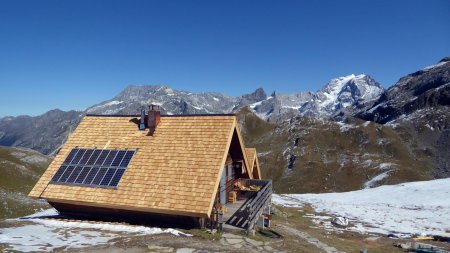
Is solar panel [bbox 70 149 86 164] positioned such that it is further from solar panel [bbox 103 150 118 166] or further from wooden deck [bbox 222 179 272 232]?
wooden deck [bbox 222 179 272 232]

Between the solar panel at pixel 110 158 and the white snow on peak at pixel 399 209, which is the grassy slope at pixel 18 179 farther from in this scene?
the white snow on peak at pixel 399 209

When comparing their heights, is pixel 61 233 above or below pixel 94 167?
below

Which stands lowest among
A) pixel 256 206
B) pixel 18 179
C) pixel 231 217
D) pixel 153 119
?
pixel 231 217

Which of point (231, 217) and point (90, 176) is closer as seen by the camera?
point (231, 217)

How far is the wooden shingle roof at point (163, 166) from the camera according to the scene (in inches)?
767

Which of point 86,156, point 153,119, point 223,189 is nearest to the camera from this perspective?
Result: point 86,156

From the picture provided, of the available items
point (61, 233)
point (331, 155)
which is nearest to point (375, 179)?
point (331, 155)

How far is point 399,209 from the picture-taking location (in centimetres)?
4206

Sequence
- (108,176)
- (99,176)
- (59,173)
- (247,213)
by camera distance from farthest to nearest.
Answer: (59,173) < (99,176) < (108,176) < (247,213)

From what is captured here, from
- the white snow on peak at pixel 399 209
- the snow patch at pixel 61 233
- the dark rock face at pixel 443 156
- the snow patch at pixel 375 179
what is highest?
the dark rock face at pixel 443 156

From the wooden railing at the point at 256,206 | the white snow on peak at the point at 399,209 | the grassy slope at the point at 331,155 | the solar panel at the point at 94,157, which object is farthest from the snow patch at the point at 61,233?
the grassy slope at the point at 331,155

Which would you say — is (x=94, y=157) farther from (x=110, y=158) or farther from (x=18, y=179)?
(x=18, y=179)

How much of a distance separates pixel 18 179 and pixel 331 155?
3673 inches

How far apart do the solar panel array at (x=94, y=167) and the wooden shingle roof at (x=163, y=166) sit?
1.18 ft
